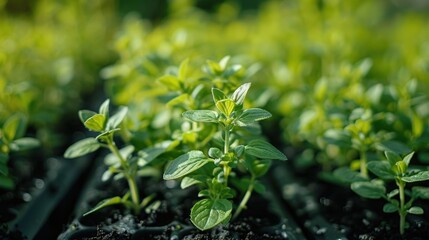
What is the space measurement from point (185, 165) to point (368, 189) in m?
0.41

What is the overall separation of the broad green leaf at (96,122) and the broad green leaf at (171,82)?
0.17 meters

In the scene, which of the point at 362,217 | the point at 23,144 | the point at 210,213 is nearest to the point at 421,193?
the point at 362,217

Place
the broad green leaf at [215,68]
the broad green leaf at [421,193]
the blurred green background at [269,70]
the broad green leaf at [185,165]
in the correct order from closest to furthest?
the broad green leaf at [185,165]
the broad green leaf at [421,193]
the broad green leaf at [215,68]
the blurred green background at [269,70]

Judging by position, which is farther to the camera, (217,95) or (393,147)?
(393,147)

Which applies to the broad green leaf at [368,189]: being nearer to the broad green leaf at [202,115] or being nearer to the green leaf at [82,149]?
the broad green leaf at [202,115]

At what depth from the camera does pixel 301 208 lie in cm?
121

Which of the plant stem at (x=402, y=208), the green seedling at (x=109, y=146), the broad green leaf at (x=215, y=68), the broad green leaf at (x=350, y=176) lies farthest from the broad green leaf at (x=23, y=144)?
the plant stem at (x=402, y=208)

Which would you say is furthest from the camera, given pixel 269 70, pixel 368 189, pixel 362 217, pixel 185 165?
pixel 269 70

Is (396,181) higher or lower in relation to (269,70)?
higher

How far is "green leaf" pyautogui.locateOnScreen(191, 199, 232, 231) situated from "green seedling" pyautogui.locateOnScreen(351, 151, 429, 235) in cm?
31

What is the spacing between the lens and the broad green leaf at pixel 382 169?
93 centimetres

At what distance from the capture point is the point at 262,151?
34.0 inches

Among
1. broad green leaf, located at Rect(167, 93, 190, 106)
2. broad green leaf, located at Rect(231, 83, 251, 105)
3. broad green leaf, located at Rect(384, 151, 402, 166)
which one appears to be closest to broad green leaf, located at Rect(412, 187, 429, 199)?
broad green leaf, located at Rect(384, 151, 402, 166)

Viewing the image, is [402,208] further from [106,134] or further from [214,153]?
[106,134]
